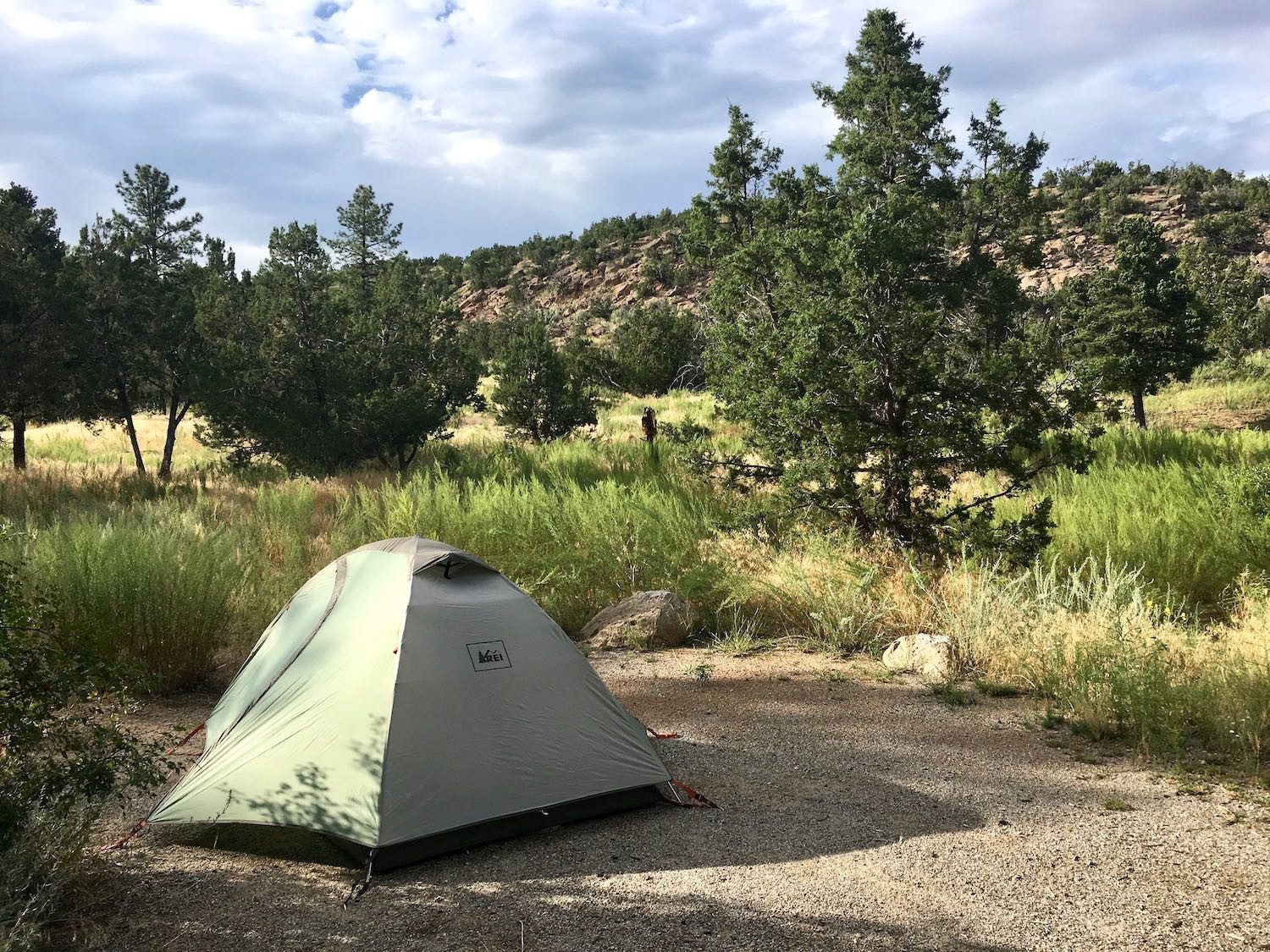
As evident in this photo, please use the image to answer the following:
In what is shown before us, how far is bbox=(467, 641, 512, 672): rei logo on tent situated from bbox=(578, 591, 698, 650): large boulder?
10.7 ft

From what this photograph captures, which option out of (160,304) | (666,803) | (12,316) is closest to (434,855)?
(666,803)

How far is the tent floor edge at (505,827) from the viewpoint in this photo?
390 centimetres

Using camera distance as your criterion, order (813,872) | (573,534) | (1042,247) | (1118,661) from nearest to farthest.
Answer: (813,872) < (1118,661) < (573,534) < (1042,247)

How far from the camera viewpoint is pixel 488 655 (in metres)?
4.69

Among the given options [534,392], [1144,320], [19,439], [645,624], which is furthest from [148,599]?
[1144,320]

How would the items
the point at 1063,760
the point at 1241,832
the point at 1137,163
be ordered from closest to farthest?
the point at 1241,832 < the point at 1063,760 < the point at 1137,163

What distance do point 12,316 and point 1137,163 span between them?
69.2 m

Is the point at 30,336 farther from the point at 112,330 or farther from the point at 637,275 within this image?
the point at 637,275

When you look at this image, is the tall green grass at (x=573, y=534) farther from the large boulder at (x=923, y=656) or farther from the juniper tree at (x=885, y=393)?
the large boulder at (x=923, y=656)

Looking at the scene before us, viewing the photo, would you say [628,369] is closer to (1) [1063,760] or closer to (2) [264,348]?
(2) [264,348]

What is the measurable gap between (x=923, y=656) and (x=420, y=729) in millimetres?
4059

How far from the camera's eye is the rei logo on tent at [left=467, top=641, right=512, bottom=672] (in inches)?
183

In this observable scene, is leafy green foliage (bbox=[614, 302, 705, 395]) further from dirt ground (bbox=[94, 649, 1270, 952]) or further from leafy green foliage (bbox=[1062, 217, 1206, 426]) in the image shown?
dirt ground (bbox=[94, 649, 1270, 952])

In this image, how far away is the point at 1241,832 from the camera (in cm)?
384
